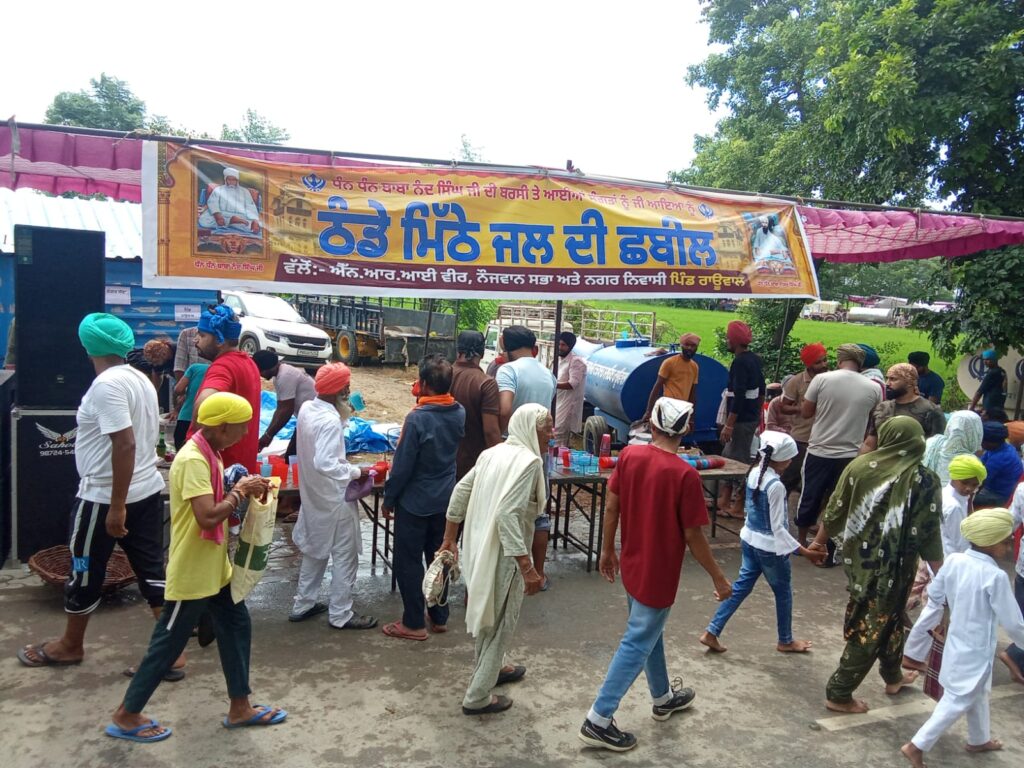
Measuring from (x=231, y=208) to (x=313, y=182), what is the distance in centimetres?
59

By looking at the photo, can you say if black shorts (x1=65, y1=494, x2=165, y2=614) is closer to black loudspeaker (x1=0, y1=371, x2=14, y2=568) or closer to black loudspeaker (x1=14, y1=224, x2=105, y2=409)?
black loudspeaker (x1=14, y1=224, x2=105, y2=409)

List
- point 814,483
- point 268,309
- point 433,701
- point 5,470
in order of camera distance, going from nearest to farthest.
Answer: point 433,701 → point 5,470 → point 814,483 → point 268,309

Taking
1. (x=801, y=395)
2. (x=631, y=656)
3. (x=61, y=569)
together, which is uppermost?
(x=801, y=395)

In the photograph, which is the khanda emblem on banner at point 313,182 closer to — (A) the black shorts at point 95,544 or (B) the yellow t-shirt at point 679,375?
(A) the black shorts at point 95,544

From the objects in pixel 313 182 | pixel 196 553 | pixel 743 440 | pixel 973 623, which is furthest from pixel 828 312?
pixel 196 553

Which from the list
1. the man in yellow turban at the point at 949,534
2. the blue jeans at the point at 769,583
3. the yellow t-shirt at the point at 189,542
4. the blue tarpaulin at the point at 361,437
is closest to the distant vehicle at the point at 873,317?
the blue tarpaulin at the point at 361,437

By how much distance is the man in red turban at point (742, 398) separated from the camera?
7691 millimetres

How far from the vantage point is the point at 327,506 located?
190 inches

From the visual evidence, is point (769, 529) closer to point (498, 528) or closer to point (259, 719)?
point (498, 528)

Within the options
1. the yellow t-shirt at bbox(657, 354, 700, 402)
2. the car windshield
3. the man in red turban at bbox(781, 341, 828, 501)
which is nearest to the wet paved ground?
the man in red turban at bbox(781, 341, 828, 501)

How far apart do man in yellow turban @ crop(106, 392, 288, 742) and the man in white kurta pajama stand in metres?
1.15

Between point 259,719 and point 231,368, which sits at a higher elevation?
point 231,368

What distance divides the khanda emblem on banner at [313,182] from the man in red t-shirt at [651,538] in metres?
3.04

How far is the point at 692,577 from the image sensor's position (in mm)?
6121
